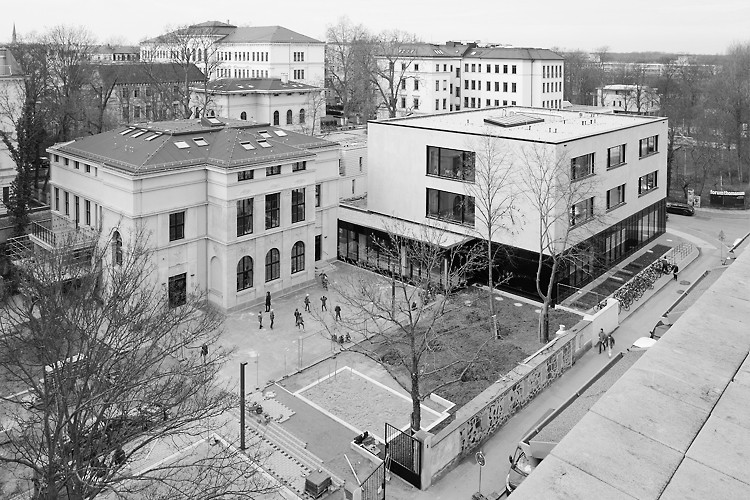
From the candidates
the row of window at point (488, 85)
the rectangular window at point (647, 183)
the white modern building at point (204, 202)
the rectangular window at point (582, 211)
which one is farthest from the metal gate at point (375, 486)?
the row of window at point (488, 85)

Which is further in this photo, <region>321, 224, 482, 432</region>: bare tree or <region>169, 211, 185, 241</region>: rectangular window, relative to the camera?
<region>169, 211, 185, 241</region>: rectangular window

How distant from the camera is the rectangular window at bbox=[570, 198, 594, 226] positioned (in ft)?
129

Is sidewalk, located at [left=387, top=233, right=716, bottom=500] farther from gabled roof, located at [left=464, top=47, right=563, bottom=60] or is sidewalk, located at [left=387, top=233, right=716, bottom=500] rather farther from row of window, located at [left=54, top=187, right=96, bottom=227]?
gabled roof, located at [left=464, top=47, right=563, bottom=60]

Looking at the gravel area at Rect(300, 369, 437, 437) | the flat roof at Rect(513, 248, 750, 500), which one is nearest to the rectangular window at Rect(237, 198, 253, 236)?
the gravel area at Rect(300, 369, 437, 437)

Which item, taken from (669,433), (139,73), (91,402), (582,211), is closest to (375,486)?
(91,402)

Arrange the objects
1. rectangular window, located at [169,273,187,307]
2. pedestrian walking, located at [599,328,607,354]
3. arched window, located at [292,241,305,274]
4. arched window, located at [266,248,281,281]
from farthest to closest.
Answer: arched window, located at [292,241,305,274]
arched window, located at [266,248,281,281]
rectangular window, located at [169,273,187,307]
pedestrian walking, located at [599,328,607,354]

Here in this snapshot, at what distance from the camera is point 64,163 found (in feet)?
137

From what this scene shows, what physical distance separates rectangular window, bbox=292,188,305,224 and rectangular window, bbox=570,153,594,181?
53.2 ft

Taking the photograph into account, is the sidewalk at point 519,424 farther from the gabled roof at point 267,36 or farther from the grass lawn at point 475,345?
the gabled roof at point 267,36

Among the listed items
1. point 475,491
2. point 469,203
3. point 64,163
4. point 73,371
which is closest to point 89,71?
point 64,163

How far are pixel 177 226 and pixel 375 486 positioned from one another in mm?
20855

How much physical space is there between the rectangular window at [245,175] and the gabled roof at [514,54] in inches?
2535

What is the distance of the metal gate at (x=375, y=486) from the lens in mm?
21234

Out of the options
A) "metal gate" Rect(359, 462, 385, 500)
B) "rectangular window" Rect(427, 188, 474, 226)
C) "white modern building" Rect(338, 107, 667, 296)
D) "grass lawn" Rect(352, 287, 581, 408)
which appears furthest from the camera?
"rectangular window" Rect(427, 188, 474, 226)
